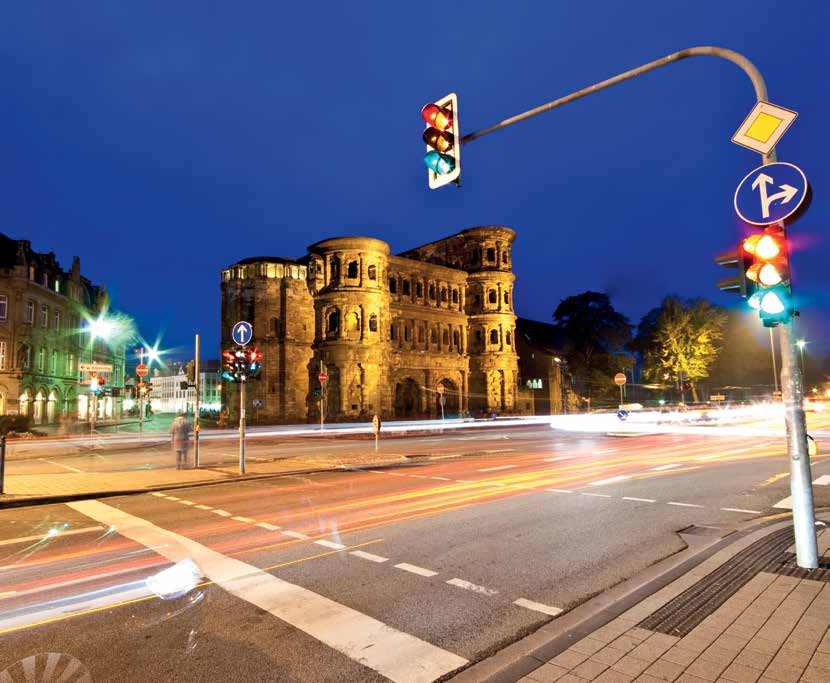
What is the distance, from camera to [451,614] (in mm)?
5203

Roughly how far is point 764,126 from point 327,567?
7.39 m

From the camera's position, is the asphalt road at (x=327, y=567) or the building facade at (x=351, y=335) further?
the building facade at (x=351, y=335)

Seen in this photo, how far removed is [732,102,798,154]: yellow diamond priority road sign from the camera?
612 centimetres

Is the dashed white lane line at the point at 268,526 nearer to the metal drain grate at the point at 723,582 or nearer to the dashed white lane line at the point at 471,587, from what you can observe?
the dashed white lane line at the point at 471,587

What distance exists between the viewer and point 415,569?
257 inches

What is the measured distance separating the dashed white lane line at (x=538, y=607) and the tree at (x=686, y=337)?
63.0 meters

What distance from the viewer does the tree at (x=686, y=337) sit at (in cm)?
6291

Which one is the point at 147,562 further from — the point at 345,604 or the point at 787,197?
the point at 787,197

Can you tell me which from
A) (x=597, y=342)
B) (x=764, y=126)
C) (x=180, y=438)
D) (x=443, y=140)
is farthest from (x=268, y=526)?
(x=597, y=342)

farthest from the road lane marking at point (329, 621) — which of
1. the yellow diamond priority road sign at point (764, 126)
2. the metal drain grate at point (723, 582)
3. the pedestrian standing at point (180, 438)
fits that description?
the pedestrian standing at point (180, 438)

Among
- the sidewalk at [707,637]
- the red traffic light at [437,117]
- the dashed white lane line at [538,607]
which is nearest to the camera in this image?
the sidewalk at [707,637]

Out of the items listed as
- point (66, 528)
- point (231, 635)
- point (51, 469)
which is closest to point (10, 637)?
point (231, 635)

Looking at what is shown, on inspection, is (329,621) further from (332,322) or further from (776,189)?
(332,322)

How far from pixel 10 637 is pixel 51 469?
1507 centimetres
